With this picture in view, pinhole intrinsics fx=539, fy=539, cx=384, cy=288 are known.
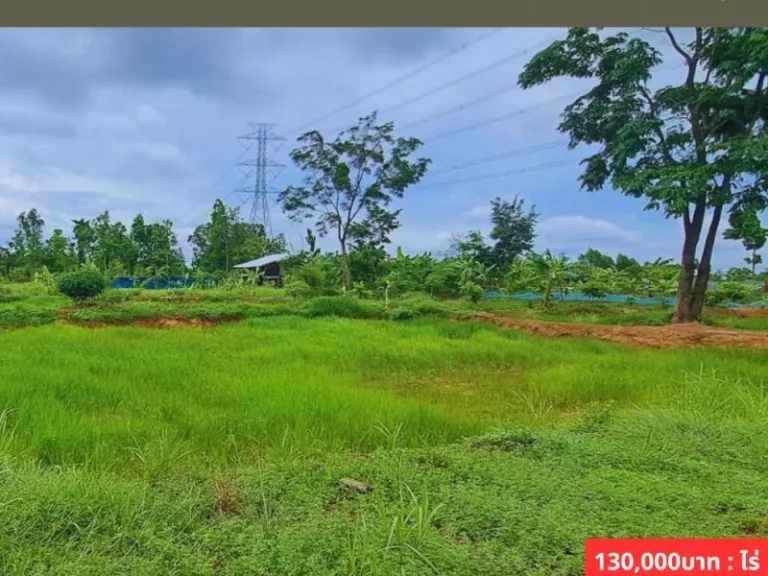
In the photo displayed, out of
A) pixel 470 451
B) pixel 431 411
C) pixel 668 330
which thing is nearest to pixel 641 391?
pixel 431 411

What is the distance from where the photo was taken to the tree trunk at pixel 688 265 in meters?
8.58

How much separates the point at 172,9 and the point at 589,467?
7.41 feet

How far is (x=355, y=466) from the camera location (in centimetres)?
218

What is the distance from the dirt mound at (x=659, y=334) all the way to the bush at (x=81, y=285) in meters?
8.00

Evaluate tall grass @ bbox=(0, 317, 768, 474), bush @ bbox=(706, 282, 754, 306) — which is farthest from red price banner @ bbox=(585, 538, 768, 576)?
bush @ bbox=(706, 282, 754, 306)

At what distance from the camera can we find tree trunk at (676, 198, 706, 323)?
8578 mm

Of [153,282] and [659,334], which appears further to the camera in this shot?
[153,282]

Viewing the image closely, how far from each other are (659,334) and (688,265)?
7.26 feet

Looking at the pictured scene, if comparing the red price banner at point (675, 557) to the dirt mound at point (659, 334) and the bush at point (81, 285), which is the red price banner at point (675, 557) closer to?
the dirt mound at point (659, 334)

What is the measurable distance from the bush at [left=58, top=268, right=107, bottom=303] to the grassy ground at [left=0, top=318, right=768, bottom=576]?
276 inches

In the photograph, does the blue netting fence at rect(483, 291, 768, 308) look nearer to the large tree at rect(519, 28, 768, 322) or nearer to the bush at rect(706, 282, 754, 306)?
the bush at rect(706, 282, 754, 306)

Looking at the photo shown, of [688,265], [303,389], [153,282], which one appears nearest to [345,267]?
[153,282]

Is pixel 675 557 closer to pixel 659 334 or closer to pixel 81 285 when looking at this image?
pixel 659 334

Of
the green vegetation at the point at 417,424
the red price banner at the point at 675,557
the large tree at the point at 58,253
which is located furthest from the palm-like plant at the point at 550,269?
the large tree at the point at 58,253
